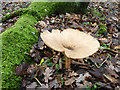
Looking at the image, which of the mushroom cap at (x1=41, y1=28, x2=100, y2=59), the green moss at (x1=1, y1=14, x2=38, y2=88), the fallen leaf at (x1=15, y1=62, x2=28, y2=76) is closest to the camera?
the mushroom cap at (x1=41, y1=28, x2=100, y2=59)

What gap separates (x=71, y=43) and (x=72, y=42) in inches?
1.4

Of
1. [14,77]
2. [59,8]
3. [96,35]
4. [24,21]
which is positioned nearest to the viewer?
[14,77]

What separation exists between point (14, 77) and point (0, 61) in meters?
0.46

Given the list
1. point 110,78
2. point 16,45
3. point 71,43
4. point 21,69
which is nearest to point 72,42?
point 71,43

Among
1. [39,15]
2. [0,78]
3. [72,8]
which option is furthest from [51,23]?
[0,78]

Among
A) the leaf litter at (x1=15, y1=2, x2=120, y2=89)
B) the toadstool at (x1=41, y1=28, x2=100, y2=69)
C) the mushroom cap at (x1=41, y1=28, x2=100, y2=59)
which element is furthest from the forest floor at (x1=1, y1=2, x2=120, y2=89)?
the mushroom cap at (x1=41, y1=28, x2=100, y2=59)

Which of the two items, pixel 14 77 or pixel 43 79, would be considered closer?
pixel 14 77

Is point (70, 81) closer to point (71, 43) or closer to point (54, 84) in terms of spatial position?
point (54, 84)

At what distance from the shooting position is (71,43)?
2.32 metres

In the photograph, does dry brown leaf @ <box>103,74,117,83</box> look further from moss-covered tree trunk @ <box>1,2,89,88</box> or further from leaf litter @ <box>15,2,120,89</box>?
moss-covered tree trunk @ <box>1,2,89,88</box>

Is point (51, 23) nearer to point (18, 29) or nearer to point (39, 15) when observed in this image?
point (39, 15)

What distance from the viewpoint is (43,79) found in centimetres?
230

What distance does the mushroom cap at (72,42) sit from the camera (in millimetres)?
1942

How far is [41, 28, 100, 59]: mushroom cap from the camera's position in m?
1.94
